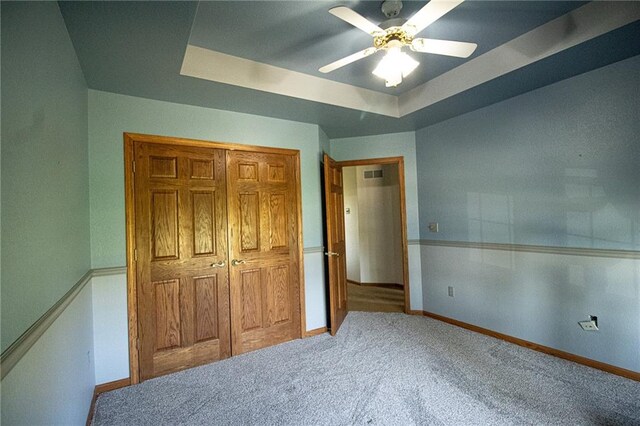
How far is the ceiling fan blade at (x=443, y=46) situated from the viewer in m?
1.69

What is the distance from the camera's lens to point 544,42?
205cm

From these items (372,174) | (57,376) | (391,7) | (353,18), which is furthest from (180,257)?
(372,174)

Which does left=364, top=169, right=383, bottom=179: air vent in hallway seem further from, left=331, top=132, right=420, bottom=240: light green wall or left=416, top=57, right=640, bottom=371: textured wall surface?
left=416, top=57, right=640, bottom=371: textured wall surface

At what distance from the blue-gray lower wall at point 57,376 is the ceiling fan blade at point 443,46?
2272 mm

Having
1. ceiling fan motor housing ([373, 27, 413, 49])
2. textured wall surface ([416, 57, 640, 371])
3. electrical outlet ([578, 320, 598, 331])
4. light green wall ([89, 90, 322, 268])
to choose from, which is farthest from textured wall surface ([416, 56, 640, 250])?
light green wall ([89, 90, 322, 268])

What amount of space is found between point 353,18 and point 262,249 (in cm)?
216

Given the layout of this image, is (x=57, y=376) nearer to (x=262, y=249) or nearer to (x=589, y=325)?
(x=262, y=249)

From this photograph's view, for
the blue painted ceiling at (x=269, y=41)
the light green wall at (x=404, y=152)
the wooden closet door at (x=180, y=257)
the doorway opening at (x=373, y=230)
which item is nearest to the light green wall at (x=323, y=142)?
the light green wall at (x=404, y=152)

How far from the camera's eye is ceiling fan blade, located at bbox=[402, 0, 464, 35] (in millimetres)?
1376

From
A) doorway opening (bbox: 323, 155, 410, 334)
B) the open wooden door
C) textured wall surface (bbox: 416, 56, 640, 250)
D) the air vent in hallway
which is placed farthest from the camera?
the air vent in hallway

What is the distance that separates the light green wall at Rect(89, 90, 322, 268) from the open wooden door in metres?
0.84

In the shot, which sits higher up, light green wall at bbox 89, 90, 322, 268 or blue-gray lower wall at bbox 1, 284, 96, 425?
light green wall at bbox 89, 90, 322, 268

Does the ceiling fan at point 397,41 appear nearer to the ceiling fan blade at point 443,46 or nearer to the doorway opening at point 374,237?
the ceiling fan blade at point 443,46

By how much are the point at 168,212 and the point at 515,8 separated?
9.83 feet
